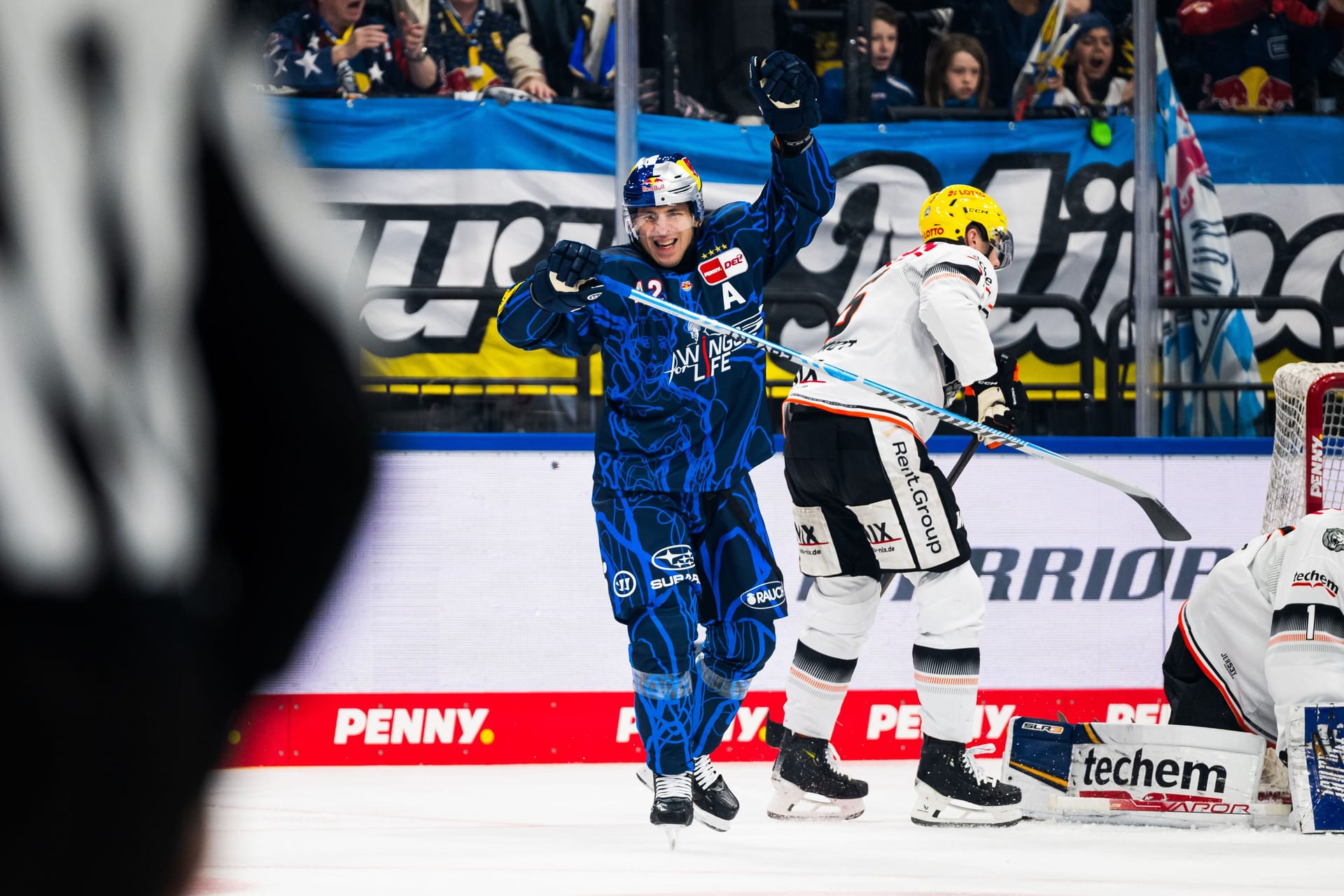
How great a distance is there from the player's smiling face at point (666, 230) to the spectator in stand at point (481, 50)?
216cm

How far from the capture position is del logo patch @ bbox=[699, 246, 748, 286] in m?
Answer: 4.01

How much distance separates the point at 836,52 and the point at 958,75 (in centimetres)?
46

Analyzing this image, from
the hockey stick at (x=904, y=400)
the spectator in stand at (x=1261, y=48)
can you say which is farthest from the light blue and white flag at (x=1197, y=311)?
the hockey stick at (x=904, y=400)

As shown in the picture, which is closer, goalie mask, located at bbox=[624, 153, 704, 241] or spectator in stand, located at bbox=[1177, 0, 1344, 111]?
goalie mask, located at bbox=[624, 153, 704, 241]

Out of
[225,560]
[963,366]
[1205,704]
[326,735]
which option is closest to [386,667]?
[326,735]

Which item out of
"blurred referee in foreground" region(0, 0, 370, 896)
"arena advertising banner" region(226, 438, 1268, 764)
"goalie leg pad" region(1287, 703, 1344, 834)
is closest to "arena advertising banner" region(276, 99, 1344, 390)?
"arena advertising banner" region(226, 438, 1268, 764)

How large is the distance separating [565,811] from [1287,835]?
161 cm

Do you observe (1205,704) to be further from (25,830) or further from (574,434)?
(25,830)

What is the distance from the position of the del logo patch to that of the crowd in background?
1810 millimetres

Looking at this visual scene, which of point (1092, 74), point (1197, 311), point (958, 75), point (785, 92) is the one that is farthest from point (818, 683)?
point (1092, 74)

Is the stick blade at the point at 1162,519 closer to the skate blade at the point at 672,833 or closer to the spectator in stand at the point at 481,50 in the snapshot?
the skate blade at the point at 672,833

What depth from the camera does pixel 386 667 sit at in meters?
4.98

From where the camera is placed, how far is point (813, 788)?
13.3 ft

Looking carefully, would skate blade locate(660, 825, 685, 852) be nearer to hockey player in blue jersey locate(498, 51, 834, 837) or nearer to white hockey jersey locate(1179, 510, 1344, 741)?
hockey player in blue jersey locate(498, 51, 834, 837)
